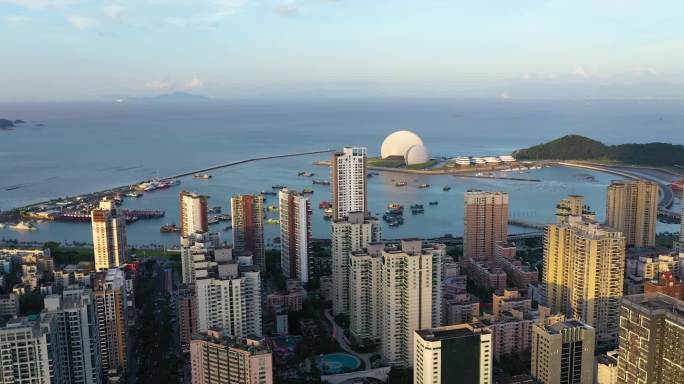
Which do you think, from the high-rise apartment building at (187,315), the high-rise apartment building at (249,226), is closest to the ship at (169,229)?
the high-rise apartment building at (249,226)

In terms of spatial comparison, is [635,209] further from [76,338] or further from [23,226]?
[23,226]

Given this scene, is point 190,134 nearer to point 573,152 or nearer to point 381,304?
point 573,152

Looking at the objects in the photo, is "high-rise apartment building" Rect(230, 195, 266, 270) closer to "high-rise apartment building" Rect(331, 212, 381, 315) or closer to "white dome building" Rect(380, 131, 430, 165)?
"high-rise apartment building" Rect(331, 212, 381, 315)

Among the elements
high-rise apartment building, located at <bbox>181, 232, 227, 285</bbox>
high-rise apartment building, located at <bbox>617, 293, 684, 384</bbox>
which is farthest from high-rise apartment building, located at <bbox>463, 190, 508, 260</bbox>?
high-rise apartment building, located at <bbox>617, 293, 684, 384</bbox>

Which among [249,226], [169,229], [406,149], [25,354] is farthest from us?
[406,149]

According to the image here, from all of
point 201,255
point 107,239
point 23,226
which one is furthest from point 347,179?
point 23,226

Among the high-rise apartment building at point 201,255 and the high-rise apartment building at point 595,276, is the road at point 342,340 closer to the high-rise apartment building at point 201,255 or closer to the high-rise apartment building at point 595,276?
the high-rise apartment building at point 201,255
